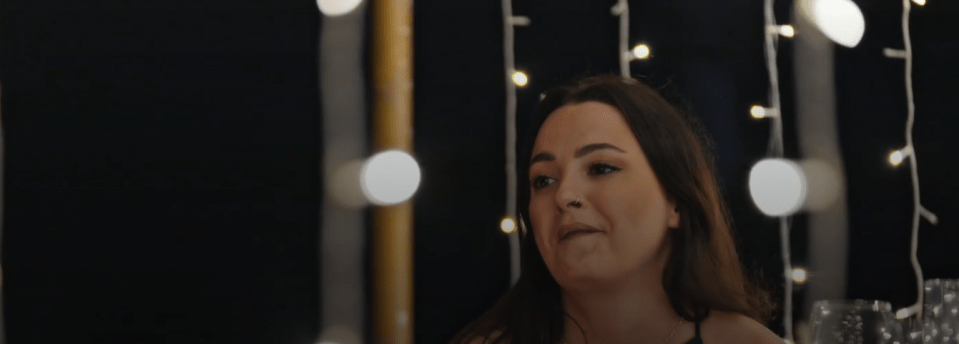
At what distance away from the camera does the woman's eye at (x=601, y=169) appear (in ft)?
3.82

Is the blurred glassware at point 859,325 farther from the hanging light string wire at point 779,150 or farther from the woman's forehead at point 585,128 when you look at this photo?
the hanging light string wire at point 779,150

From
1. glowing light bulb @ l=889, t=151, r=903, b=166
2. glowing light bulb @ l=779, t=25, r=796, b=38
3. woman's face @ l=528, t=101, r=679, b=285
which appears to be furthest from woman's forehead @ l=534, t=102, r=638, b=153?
glowing light bulb @ l=889, t=151, r=903, b=166

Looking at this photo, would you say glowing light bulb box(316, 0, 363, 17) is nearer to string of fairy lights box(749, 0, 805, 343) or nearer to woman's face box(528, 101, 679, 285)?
woman's face box(528, 101, 679, 285)

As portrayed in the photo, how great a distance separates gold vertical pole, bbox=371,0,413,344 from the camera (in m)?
1.64

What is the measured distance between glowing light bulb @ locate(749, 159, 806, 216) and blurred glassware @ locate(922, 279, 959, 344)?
1.49 ft

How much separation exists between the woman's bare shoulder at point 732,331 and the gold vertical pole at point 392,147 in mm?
679

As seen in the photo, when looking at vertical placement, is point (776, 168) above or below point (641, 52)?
below

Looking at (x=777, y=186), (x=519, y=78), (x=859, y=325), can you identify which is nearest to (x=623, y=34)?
(x=519, y=78)

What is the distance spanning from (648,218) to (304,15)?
2.93ft

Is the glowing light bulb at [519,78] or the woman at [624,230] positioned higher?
the glowing light bulb at [519,78]

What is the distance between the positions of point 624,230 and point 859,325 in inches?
14.2

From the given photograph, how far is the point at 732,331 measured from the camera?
1.18 metres

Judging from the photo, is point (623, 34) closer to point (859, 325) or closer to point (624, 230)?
point (624, 230)

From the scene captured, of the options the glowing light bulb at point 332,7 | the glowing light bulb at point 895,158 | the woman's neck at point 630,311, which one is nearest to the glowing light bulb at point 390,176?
the glowing light bulb at point 332,7
